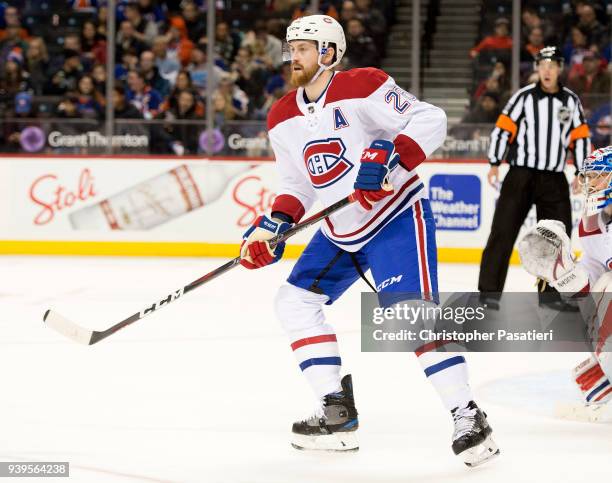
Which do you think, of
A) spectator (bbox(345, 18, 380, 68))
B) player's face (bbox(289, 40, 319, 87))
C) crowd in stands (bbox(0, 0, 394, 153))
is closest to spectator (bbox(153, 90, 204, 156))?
crowd in stands (bbox(0, 0, 394, 153))

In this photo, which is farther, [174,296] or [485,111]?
[485,111]

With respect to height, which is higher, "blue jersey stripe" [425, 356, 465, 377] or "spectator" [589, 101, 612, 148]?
"blue jersey stripe" [425, 356, 465, 377]

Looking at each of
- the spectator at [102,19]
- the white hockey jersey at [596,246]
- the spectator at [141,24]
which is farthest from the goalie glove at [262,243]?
the spectator at [102,19]

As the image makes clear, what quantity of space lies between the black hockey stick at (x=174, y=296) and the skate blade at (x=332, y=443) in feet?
1.69

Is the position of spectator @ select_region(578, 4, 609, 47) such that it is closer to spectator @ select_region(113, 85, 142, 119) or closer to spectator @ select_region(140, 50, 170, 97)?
spectator @ select_region(140, 50, 170, 97)

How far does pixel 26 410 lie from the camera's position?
11.7ft

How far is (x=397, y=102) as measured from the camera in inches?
122

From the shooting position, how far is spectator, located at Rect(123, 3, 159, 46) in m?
9.30

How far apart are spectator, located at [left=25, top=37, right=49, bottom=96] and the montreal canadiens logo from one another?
619 cm

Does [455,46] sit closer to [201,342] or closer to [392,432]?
[201,342]

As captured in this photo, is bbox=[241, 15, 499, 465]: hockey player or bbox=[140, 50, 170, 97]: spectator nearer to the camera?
bbox=[241, 15, 499, 465]: hockey player

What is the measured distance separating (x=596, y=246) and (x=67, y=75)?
6.52 m

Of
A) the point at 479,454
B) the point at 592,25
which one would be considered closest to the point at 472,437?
the point at 479,454

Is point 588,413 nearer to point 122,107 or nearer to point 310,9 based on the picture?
point 310,9
